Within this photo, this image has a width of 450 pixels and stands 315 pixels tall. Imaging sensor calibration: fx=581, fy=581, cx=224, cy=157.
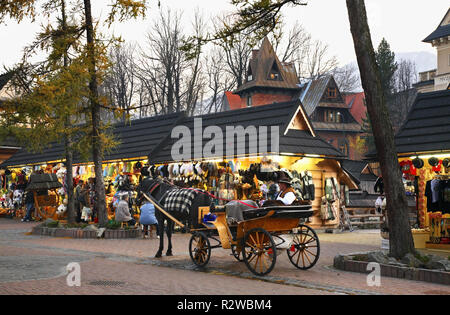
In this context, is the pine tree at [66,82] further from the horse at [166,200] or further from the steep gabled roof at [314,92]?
Result: the steep gabled roof at [314,92]

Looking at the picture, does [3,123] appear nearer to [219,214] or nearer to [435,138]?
[219,214]

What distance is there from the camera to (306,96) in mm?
69250

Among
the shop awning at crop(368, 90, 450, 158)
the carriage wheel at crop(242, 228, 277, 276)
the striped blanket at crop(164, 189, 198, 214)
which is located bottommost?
the carriage wheel at crop(242, 228, 277, 276)

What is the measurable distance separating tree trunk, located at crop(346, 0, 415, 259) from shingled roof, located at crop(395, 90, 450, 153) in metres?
5.59

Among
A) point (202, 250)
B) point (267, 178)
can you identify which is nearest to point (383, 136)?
point (202, 250)

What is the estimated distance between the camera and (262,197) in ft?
69.7

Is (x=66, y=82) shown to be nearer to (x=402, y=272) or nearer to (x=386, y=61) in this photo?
(x=402, y=272)

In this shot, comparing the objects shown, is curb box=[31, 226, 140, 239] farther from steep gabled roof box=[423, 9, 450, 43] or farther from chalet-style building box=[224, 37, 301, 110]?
chalet-style building box=[224, 37, 301, 110]

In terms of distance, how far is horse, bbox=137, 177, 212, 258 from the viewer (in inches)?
531

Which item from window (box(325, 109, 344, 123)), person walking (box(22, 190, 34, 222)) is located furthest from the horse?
window (box(325, 109, 344, 123))

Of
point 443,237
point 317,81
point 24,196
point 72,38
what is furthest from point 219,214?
point 317,81

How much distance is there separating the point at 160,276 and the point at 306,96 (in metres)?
60.2

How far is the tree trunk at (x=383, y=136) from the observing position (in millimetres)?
11789

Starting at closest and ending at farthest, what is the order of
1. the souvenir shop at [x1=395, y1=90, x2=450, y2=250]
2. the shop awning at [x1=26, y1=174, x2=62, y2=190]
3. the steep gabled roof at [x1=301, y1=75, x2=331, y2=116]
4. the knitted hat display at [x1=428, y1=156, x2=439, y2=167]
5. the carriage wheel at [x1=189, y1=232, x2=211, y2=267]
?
the carriage wheel at [x1=189, y1=232, x2=211, y2=267]
the souvenir shop at [x1=395, y1=90, x2=450, y2=250]
the knitted hat display at [x1=428, y1=156, x2=439, y2=167]
the shop awning at [x1=26, y1=174, x2=62, y2=190]
the steep gabled roof at [x1=301, y1=75, x2=331, y2=116]
